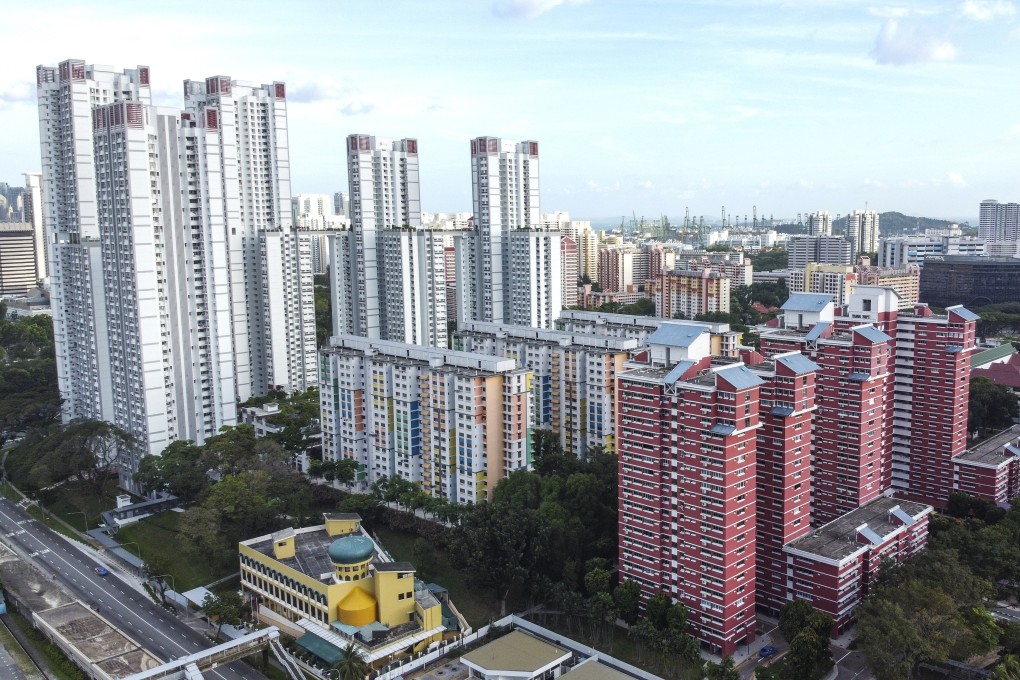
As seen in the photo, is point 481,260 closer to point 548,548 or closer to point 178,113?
point 178,113

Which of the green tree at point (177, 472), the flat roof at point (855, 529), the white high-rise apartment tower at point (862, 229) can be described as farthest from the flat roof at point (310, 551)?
the white high-rise apartment tower at point (862, 229)

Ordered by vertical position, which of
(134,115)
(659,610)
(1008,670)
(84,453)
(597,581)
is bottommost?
(1008,670)

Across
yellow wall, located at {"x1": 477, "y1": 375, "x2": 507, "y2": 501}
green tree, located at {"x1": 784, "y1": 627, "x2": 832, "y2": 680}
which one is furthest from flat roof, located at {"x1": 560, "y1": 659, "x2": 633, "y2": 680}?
yellow wall, located at {"x1": 477, "y1": 375, "x2": 507, "y2": 501}

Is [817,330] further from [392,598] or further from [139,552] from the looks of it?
[139,552]

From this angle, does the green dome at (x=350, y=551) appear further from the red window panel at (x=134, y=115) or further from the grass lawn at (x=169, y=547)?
the red window panel at (x=134, y=115)

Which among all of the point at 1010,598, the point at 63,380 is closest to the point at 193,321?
the point at 63,380

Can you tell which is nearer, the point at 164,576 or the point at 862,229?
the point at 164,576

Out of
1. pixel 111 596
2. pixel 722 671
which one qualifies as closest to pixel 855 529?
pixel 722 671
